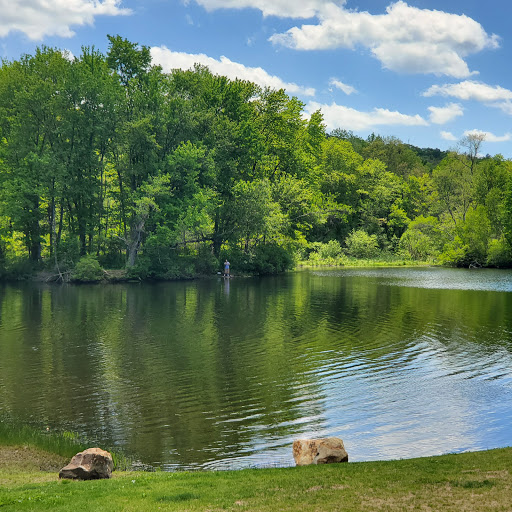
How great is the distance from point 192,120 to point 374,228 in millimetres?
48330

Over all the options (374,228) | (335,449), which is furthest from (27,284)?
(374,228)

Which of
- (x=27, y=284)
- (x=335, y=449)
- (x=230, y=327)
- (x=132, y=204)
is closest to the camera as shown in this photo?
(x=335, y=449)

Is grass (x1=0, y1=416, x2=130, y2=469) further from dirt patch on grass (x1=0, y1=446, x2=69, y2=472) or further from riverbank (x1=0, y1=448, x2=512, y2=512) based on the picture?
riverbank (x1=0, y1=448, x2=512, y2=512)

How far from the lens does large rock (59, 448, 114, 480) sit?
9935 mm

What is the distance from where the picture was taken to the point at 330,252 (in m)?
87.3

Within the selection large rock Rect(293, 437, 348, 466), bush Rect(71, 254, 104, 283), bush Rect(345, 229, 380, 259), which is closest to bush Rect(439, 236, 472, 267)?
bush Rect(345, 229, 380, 259)

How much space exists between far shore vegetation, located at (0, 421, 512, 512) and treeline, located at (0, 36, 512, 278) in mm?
43102

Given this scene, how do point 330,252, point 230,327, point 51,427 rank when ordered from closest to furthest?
point 51,427, point 230,327, point 330,252

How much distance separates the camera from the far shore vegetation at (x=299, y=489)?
7.82m

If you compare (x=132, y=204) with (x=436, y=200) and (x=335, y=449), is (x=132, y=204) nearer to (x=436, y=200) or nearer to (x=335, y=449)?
(x=335, y=449)

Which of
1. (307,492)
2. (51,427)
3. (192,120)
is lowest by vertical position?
(51,427)

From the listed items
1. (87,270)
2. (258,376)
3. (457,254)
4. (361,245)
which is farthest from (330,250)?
(258,376)

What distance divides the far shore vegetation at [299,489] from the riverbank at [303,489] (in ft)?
0.05

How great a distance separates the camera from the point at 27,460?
11.8m
